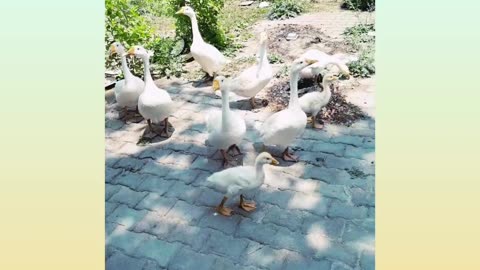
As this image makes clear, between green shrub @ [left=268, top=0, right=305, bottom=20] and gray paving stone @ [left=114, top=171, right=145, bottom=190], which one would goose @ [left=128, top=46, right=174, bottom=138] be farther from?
green shrub @ [left=268, top=0, right=305, bottom=20]

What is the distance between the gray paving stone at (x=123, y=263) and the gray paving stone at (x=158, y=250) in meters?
0.07

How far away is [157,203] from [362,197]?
170cm

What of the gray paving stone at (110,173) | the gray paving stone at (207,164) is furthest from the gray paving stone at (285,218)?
the gray paving stone at (110,173)

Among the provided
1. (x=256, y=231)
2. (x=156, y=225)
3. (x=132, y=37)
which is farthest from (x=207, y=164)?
(x=132, y=37)

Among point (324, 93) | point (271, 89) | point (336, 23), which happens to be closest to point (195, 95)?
point (271, 89)

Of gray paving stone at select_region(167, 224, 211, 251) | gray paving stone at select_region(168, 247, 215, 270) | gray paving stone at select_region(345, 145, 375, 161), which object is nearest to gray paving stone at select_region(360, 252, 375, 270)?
gray paving stone at select_region(168, 247, 215, 270)

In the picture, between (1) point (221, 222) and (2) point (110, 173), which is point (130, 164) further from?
(1) point (221, 222)

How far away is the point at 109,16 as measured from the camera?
234 inches

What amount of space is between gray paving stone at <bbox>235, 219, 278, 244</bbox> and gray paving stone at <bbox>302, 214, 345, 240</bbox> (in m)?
0.24

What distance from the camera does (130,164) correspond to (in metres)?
4.25

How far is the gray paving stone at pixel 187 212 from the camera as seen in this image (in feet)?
11.3

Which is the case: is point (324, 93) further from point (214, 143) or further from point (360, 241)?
point (360, 241)

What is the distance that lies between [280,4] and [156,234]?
6658 millimetres

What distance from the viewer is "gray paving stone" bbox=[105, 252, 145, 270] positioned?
305cm
